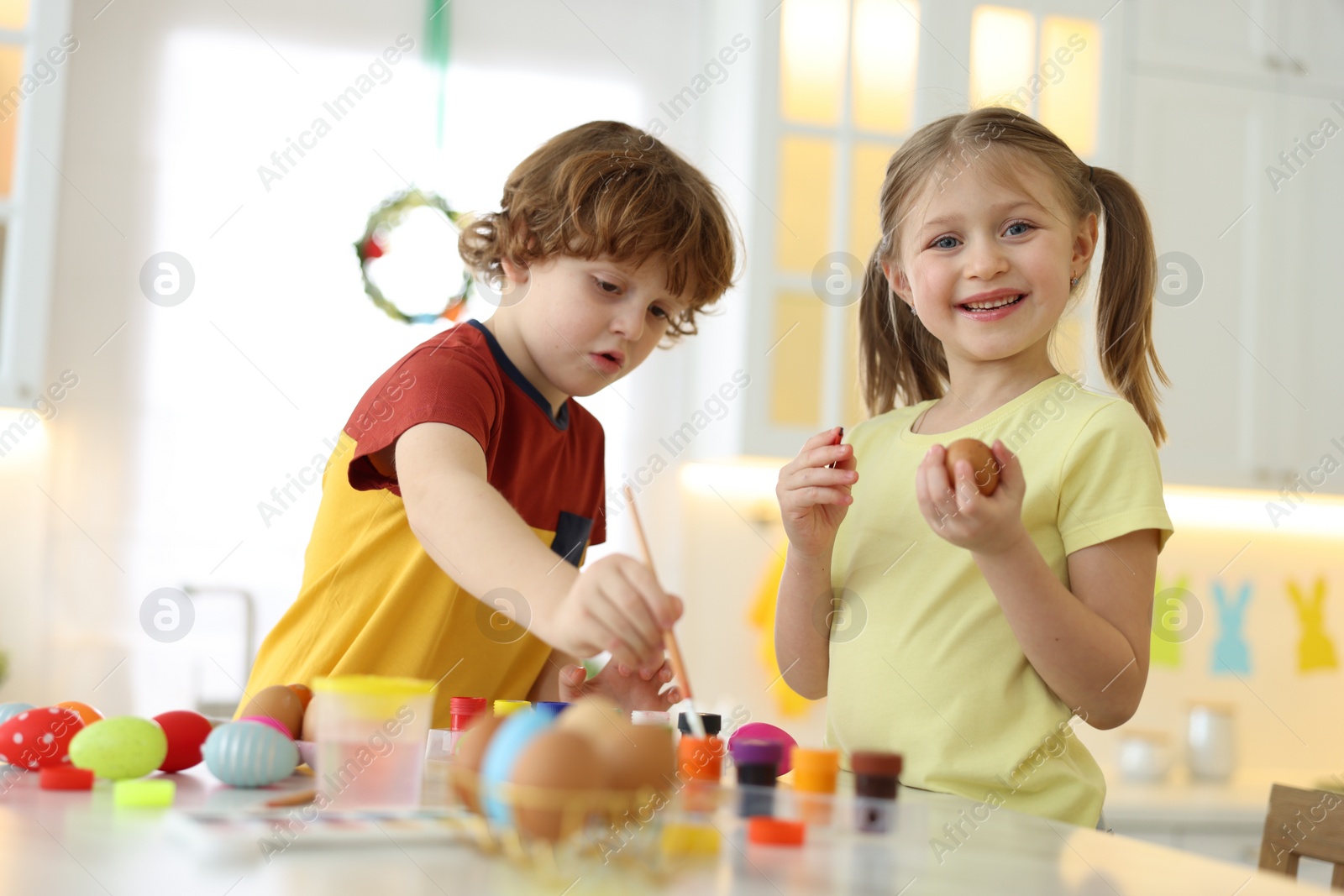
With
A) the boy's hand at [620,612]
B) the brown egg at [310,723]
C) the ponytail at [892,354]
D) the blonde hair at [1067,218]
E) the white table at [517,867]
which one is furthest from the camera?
the ponytail at [892,354]

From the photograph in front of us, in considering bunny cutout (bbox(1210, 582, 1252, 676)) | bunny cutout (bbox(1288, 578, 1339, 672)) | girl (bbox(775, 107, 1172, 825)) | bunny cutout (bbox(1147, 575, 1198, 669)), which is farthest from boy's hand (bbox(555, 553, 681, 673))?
bunny cutout (bbox(1288, 578, 1339, 672))

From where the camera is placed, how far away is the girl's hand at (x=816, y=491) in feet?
2.95

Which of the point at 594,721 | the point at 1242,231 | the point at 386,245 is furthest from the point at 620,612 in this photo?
the point at 1242,231

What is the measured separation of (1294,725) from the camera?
2822 millimetres

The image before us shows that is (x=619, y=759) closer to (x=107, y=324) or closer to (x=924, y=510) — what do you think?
(x=924, y=510)

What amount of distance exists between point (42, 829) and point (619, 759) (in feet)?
0.90

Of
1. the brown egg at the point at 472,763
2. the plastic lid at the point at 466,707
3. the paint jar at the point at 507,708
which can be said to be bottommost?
the plastic lid at the point at 466,707

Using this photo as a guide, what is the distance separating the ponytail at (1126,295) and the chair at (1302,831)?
1.07 feet

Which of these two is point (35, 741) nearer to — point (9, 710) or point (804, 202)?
point (9, 710)

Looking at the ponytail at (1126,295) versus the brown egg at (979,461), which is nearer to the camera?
the brown egg at (979,461)

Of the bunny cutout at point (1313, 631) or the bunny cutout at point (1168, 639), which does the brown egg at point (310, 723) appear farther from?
the bunny cutout at point (1313, 631)

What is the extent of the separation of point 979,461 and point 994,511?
0.11 feet

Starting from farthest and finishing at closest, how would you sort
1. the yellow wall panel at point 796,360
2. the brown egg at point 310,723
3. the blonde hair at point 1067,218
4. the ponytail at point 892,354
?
the yellow wall panel at point 796,360, the ponytail at point 892,354, the blonde hair at point 1067,218, the brown egg at point 310,723

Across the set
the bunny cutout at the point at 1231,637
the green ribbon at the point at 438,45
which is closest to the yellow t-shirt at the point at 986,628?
the green ribbon at the point at 438,45
